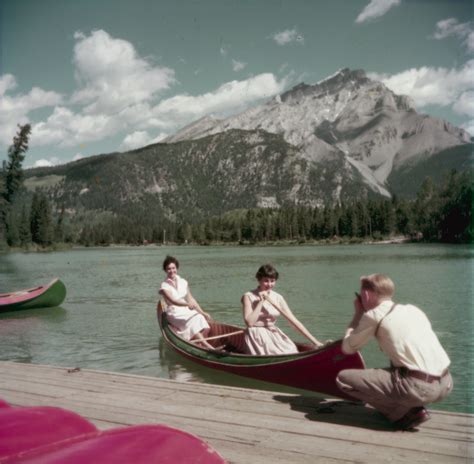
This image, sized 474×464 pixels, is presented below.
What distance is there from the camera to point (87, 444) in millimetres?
3049

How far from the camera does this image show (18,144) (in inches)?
1841

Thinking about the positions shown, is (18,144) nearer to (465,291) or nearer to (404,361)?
(465,291)

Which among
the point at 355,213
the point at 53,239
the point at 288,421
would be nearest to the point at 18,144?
the point at 288,421

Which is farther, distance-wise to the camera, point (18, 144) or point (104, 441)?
point (18, 144)

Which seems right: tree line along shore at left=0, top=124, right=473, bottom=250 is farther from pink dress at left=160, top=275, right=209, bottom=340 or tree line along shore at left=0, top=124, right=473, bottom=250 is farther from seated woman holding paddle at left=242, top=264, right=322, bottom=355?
seated woman holding paddle at left=242, top=264, right=322, bottom=355

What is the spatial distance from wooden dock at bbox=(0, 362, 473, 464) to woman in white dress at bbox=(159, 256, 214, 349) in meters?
4.46

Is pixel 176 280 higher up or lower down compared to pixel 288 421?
higher up

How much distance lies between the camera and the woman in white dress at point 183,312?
1212 cm

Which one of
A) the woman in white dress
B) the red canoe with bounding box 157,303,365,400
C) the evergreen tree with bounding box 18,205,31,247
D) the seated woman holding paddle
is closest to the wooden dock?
the red canoe with bounding box 157,303,365,400

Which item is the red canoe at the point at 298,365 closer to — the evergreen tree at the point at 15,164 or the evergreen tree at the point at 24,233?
the evergreen tree at the point at 15,164

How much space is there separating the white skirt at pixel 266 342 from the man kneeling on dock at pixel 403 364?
410 centimetres

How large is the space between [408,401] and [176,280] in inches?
311

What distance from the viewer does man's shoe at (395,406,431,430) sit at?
495 centimetres

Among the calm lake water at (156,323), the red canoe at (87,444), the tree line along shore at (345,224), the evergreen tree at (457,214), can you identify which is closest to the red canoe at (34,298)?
the calm lake water at (156,323)
